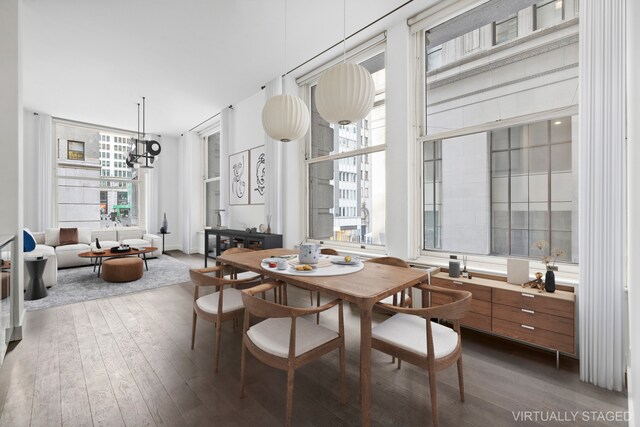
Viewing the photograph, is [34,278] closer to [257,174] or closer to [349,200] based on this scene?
[257,174]

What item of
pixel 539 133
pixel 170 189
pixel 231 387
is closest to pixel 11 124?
pixel 231 387

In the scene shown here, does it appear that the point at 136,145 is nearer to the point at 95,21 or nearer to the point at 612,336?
the point at 95,21

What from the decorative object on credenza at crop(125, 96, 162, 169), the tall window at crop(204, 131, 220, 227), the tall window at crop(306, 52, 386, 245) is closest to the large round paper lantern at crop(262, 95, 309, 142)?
the tall window at crop(306, 52, 386, 245)

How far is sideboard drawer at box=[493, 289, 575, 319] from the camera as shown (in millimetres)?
2152

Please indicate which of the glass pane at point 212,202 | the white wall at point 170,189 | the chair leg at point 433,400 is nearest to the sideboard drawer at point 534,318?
the chair leg at point 433,400

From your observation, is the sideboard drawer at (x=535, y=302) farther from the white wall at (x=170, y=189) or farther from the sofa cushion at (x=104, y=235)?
the white wall at (x=170, y=189)

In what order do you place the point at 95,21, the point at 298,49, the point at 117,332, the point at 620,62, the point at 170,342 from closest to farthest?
the point at 620,62, the point at 170,342, the point at 117,332, the point at 95,21, the point at 298,49

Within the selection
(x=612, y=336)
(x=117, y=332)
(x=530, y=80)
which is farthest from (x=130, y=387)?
(x=530, y=80)

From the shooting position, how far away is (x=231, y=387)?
196cm

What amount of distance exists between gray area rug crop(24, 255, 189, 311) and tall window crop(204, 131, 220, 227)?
2023 millimetres

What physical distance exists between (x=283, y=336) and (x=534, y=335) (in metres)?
2.01

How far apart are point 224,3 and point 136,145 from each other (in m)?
3.51

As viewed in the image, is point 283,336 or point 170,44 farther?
point 170,44

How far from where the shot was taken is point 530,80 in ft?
8.95
